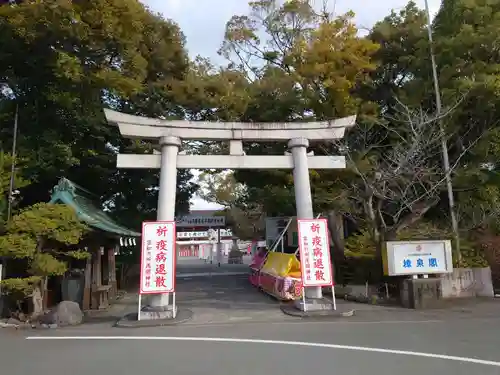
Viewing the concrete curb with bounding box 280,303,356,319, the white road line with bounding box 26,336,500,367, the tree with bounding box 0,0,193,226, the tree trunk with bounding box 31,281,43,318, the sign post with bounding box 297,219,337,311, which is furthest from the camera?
the tree with bounding box 0,0,193,226

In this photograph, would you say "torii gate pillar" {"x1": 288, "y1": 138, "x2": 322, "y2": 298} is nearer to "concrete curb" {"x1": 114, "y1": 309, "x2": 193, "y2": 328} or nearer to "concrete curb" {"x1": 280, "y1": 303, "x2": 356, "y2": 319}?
"concrete curb" {"x1": 280, "y1": 303, "x2": 356, "y2": 319}

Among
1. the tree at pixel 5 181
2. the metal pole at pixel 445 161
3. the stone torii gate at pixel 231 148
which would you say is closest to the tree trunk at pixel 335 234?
the metal pole at pixel 445 161

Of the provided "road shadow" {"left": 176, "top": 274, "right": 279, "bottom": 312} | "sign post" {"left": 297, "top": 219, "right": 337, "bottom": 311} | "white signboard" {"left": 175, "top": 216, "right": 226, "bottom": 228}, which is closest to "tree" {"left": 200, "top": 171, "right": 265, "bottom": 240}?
"white signboard" {"left": 175, "top": 216, "right": 226, "bottom": 228}

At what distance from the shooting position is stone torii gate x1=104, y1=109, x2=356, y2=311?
38.2ft

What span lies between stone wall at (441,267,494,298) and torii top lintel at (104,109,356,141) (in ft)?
19.0

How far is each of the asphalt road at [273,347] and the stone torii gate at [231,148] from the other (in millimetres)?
2420

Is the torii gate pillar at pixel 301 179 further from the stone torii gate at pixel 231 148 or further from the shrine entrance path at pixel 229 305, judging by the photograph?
the shrine entrance path at pixel 229 305

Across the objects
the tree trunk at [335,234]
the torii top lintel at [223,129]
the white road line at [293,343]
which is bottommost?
the white road line at [293,343]

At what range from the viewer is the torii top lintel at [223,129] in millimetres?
11781

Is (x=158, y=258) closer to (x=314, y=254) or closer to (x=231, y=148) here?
(x=231, y=148)

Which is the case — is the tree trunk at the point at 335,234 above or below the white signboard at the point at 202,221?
below

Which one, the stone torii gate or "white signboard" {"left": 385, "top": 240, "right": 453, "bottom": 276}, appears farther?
"white signboard" {"left": 385, "top": 240, "right": 453, "bottom": 276}

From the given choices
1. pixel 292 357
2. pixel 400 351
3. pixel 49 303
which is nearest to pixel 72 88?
pixel 49 303

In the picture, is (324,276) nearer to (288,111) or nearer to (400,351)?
(400,351)
